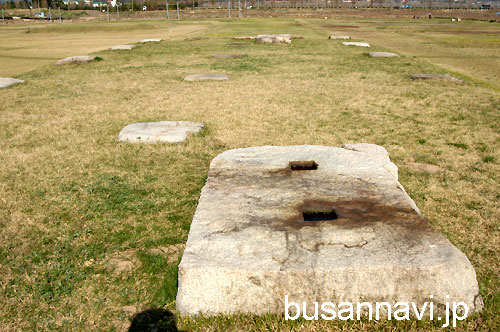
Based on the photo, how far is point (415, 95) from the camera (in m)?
6.47

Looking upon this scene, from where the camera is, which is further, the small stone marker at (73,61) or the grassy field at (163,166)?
the small stone marker at (73,61)

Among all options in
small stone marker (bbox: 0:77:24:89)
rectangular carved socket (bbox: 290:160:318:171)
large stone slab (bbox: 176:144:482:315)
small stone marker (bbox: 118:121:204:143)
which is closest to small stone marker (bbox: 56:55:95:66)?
small stone marker (bbox: 0:77:24:89)

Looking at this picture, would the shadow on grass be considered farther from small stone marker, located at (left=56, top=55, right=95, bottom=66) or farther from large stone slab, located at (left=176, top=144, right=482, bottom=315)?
small stone marker, located at (left=56, top=55, right=95, bottom=66)

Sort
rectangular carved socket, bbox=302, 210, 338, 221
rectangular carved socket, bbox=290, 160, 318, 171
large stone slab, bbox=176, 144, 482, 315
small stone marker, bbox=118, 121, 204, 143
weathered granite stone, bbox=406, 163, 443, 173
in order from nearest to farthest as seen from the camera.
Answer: large stone slab, bbox=176, 144, 482, 315, rectangular carved socket, bbox=302, 210, 338, 221, rectangular carved socket, bbox=290, 160, 318, 171, weathered granite stone, bbox=406, 163, 443, 173, small stone marker, bbox=118, 121, 204, 143

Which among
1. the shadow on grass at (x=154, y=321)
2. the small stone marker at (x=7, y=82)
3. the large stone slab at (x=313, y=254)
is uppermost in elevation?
the small stone marker at (x=7, y=82)

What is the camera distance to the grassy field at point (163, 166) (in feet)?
6.68

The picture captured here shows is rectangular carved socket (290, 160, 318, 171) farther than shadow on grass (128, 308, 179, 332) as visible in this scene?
Yes

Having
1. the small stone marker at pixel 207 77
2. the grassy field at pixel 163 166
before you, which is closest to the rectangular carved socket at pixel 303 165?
the grassy field at pixel 163 166

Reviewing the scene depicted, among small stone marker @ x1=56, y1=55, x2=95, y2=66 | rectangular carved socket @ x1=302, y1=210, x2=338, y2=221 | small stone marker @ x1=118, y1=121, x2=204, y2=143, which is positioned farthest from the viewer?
small stone marker @ x1=56, y1=55, x2=95, y2=66

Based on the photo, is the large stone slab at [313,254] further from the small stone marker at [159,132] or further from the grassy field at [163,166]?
the small stone marker at [159,132]

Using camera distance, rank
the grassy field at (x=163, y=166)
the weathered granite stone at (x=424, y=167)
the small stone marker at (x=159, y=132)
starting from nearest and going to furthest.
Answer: the grassy field at (x=163, y=166) < the weathered granite stone at (x=424, y=167) < the small stone marker at (x=159, y=132)

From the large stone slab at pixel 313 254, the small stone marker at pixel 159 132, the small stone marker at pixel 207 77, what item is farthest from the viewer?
the small stone marker at pixel 207 77

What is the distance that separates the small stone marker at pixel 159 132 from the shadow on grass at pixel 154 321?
8.22 ft

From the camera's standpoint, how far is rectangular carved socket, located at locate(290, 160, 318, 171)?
2891 millimetres
